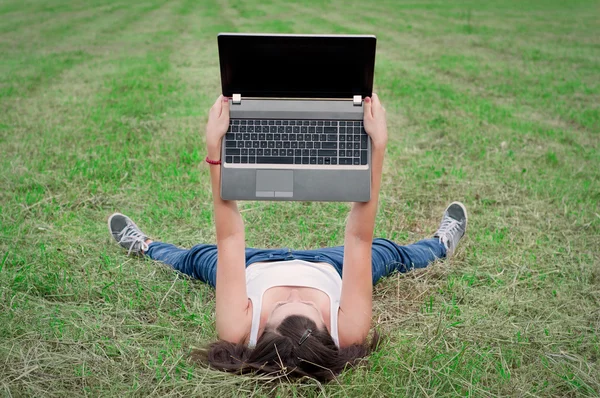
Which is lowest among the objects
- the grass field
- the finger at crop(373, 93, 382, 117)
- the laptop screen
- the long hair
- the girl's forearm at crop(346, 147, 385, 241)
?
the grass field

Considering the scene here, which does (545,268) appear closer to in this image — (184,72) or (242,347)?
(242,347)

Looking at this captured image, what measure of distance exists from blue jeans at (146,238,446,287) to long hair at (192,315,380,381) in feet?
2.28

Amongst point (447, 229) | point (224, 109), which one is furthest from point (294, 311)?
point (447, 229)

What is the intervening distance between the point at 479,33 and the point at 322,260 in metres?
9.67

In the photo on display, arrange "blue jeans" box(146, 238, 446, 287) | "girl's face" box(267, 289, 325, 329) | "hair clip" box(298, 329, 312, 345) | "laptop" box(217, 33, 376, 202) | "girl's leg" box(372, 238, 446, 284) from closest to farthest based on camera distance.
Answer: "hair clip" box(298, 329, 312, 345) < "girl's face" box(267, 289, 325, 329) < "laptop" box(217, 33, 376, 202) < "blue jeans" box(146, 238, 446, 287) < "girl's leg" box(372, 238, 446, 284)

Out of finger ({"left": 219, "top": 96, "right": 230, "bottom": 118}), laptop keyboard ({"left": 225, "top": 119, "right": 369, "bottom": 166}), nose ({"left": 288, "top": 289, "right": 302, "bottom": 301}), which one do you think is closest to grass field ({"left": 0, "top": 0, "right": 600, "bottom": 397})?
nose ({"left": 288, "top": 289, "right": 302, "bottom": 301})

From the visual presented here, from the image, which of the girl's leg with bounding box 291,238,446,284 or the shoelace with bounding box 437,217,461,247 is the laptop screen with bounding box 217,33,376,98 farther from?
the shoelace with bounding box 437,217,461,247

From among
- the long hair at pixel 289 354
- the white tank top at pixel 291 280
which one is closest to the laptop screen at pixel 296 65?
the white tank top at pixel 291 280

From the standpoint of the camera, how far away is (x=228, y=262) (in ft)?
7.47

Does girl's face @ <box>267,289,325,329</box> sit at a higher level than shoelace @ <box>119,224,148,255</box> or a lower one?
higher

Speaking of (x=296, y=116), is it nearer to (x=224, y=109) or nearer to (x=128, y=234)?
(x=224, y=109)

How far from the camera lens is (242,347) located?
7.50 feet

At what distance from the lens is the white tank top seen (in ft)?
7.74

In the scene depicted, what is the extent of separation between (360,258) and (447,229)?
56.0 inches
